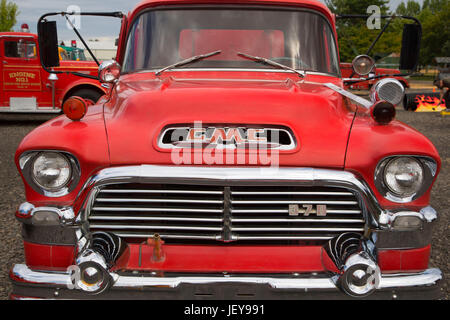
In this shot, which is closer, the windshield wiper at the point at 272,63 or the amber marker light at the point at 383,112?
the amber marker light at the point at 383,112

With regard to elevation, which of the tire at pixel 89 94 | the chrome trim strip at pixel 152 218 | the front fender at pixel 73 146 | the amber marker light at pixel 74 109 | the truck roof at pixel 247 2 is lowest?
the tire at pixel 89 94

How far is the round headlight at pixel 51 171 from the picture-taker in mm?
2143

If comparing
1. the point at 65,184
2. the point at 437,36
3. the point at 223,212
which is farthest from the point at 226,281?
the point at 437,36

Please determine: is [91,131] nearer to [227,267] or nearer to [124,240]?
[124,240]

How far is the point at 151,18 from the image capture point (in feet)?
10.7

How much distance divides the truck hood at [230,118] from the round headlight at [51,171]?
0.22 meters

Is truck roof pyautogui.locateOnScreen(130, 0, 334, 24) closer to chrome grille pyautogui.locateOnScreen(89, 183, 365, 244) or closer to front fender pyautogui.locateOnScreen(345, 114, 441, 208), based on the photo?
front fender pyautogui.locateOnScreen(345, 114, 441, 208)

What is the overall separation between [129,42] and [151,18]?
0.24m

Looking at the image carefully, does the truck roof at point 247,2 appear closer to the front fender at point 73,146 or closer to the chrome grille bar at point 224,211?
the front fender at point 73,146

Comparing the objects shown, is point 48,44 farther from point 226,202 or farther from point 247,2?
point 226,202

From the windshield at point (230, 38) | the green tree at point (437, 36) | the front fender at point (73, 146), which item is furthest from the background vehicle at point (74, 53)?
the green tree at point (437, 36)

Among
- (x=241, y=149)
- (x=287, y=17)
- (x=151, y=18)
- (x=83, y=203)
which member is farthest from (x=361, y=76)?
(x=83, y=203)

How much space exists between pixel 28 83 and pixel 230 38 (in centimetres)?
1007

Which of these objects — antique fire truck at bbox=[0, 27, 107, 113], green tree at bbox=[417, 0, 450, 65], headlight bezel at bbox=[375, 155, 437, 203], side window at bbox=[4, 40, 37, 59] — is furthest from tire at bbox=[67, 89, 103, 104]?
green tree at bbox=[417, 0, 450, 65]
